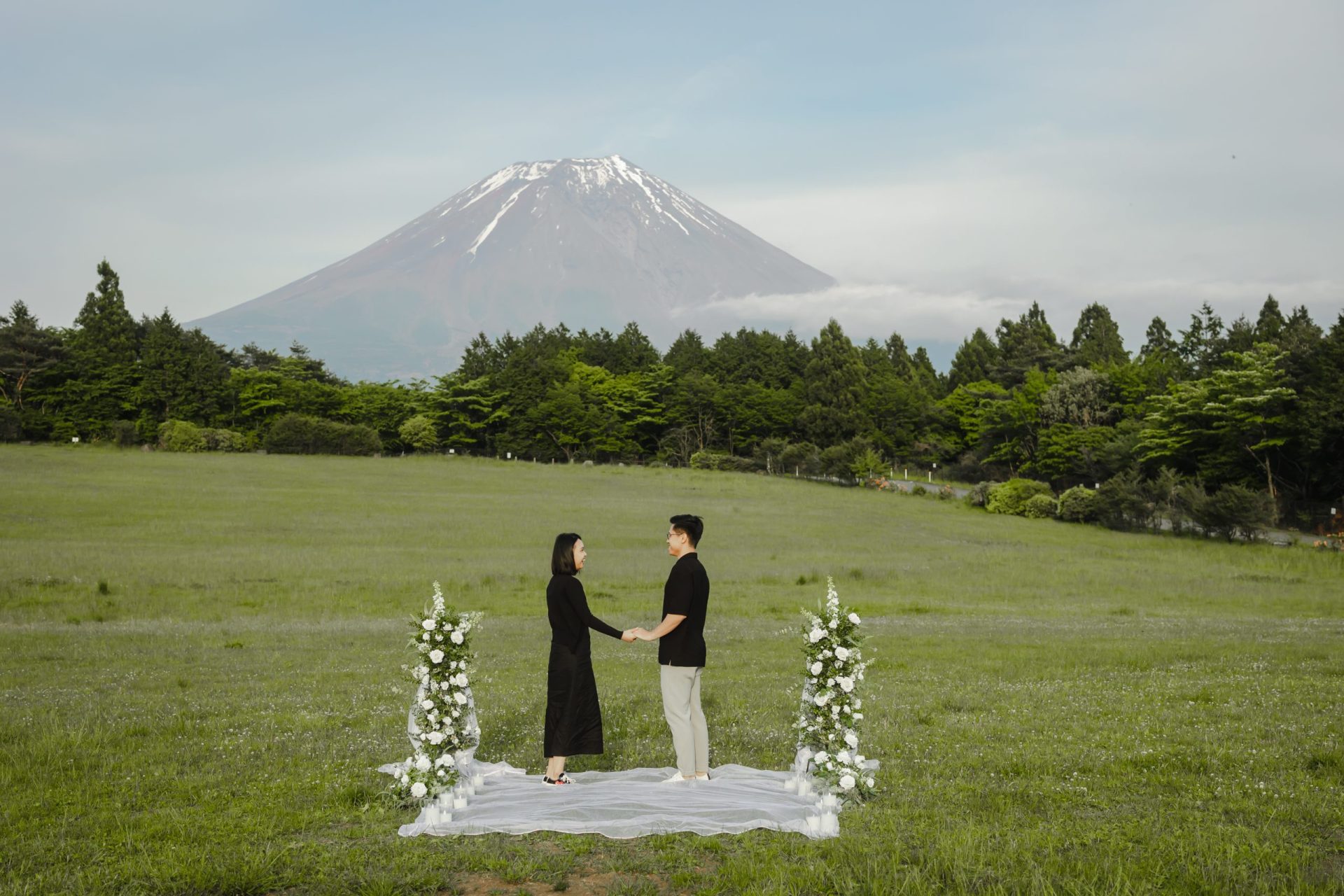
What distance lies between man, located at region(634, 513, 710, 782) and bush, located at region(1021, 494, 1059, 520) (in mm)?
55507

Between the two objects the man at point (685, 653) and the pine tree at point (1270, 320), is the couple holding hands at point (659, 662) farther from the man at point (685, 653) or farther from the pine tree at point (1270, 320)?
the pine tree at point (1270, 320)

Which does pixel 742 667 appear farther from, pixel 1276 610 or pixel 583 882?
pixel 1276 610

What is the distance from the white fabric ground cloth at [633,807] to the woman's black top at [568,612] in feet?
4.37

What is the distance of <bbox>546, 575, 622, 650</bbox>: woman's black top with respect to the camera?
8.56 m

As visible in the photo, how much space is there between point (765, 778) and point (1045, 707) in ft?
16.8

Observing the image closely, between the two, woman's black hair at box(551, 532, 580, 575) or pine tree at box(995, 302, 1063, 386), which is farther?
pine tree at box(995, 302, 1063, 386)

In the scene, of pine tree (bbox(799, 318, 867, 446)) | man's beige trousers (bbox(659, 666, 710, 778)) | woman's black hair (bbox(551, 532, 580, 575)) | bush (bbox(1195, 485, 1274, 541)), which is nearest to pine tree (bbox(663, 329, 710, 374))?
pine tree (bbox(799, 318, 867, 446))

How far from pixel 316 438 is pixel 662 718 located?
77.7 meters

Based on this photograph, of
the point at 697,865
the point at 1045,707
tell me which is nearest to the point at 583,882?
the point at 697,865

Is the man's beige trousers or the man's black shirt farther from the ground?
the man's black shirt

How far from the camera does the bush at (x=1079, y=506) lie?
56.3m

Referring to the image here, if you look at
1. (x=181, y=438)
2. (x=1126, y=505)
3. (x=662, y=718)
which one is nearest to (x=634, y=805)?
(x=662, y=718)

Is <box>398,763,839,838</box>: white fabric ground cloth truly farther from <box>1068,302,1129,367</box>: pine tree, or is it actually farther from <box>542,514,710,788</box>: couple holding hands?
<box>1068,302,1129,367</box>: pine tree

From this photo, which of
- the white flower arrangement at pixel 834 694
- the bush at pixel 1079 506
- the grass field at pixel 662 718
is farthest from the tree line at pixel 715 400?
the white flower arrangement at pixel 834 694
